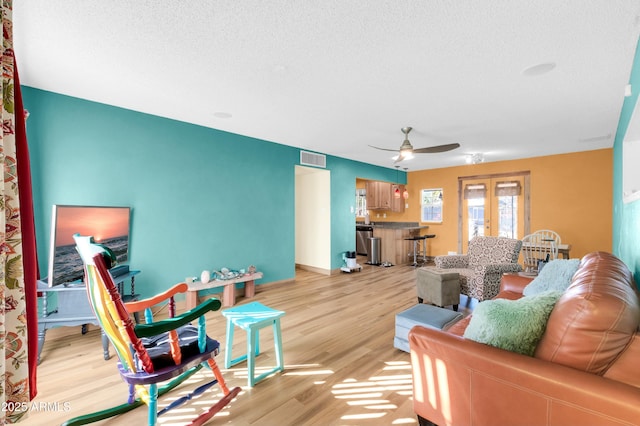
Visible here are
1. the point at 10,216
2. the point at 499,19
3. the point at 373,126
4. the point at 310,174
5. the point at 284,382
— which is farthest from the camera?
the point at 310,174

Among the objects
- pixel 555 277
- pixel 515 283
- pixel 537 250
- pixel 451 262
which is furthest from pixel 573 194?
pixel 555 277

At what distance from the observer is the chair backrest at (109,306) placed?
137cm

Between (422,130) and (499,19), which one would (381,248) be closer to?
(422,130)

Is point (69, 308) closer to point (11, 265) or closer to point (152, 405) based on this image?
point (152, 405)

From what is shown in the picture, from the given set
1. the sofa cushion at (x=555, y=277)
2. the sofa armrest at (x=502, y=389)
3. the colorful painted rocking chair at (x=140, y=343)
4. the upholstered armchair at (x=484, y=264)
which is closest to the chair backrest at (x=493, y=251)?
the upholstered armchair at (x=484, y=264)

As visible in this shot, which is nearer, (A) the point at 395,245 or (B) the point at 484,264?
(B) the point at 484,264

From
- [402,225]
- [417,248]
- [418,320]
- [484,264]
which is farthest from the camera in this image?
[402,225]

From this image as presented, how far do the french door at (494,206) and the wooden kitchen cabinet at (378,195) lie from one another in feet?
6.29

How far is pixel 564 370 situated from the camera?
3.63ft

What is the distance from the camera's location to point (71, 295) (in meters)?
2.53

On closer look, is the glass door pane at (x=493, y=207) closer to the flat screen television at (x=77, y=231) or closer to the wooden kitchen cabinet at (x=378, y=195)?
the wooden kitchen cabinet at (x=378, y=195)

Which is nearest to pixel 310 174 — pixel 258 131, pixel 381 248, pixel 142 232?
pixel 258 131

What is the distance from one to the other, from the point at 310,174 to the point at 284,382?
4867 mm

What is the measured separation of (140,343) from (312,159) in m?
4.64
